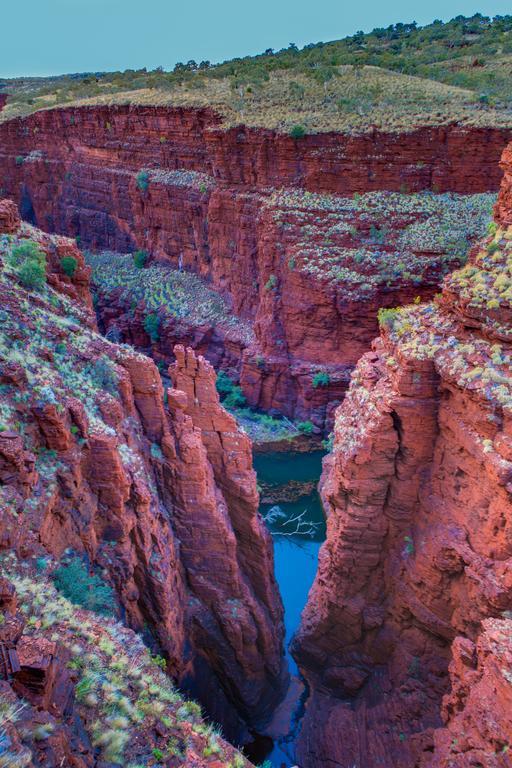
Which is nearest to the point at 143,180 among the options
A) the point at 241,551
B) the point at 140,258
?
the point at 140,258

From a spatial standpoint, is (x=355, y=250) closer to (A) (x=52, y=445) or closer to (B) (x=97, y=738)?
(A) (x=52, y=445)

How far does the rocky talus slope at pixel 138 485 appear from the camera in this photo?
1123 cm

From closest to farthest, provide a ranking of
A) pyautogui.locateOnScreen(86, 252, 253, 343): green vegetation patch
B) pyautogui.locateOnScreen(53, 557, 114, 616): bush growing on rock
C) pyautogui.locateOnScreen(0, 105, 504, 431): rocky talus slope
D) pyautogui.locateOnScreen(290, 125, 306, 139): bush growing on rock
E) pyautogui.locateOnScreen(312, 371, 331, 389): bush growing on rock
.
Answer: pyautogui.locateOnScreen(53, 557, 114, 616): bush growing on rock
pyautogui.locateOnScreen(0, 105, 504, 431): rocky talus slope
pyautogui.locateOnScreen(312, 371, 331, 389): bush growing on rock
pyautogui.locateOnScreen(290, 125, 306, 139): bush growing on rock
pyautogui.locateOnScreen(86, 252, 253, 343): green vegetation patch

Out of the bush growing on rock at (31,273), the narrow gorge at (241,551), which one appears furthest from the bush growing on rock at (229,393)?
the bush growing on rock at (31,273)

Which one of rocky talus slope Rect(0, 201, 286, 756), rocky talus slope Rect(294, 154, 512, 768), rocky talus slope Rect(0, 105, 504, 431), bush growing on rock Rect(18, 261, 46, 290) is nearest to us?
rocky talus slope Rect(0, 201, 286, 756)

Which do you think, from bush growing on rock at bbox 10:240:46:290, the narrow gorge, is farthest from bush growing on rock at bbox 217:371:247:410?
bush growing on rock at bbox 10:240:46:290

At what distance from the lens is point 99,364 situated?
13969 millimetres

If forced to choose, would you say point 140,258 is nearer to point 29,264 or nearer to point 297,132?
point 297,132

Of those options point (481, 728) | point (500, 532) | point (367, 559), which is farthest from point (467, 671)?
point (367, 559)

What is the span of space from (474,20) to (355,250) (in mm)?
53460

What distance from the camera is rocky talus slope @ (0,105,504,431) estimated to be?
1356 inches

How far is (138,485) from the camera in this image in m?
12.9

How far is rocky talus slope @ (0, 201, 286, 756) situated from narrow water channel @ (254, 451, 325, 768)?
3.25 feet

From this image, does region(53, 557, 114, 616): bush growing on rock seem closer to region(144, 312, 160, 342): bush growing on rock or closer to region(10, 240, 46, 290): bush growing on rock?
region(10, 240, 46, 290): bush growing on rock
